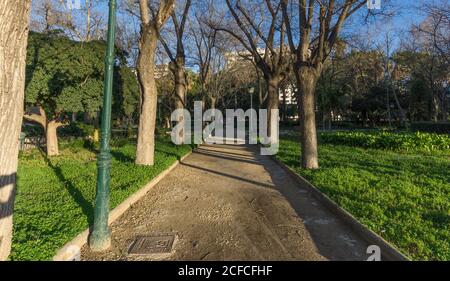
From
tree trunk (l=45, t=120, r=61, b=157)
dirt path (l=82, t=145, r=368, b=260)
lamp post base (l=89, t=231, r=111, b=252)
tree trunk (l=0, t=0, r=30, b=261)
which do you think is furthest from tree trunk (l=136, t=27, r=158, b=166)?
tree trunk (l=0, t=0, r=30, b=261)

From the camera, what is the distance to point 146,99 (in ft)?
30.8

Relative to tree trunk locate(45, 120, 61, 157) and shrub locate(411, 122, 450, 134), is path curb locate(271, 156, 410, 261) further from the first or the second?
shrub locate(411, 122, 450, 134)

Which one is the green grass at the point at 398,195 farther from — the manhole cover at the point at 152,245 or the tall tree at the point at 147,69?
the tall tree at the point at 147,69

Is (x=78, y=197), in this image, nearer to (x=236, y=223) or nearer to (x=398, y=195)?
(x=236, y=223)

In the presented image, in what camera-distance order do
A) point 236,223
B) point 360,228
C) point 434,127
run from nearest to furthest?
point 360,228
point 236,223
point 434,127

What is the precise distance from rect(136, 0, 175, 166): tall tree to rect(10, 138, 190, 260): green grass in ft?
2.25

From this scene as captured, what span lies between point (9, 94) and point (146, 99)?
20.6 ft

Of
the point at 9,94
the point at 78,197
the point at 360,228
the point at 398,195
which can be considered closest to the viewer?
the point at 9,94

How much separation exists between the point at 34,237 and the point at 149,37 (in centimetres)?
696

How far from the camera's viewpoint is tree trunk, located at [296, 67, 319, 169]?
30.1ft

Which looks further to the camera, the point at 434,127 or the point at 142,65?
the point at 434,127

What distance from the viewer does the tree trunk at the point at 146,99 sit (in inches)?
360

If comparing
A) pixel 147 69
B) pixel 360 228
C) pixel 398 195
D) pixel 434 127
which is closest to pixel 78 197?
pixel 147 69
